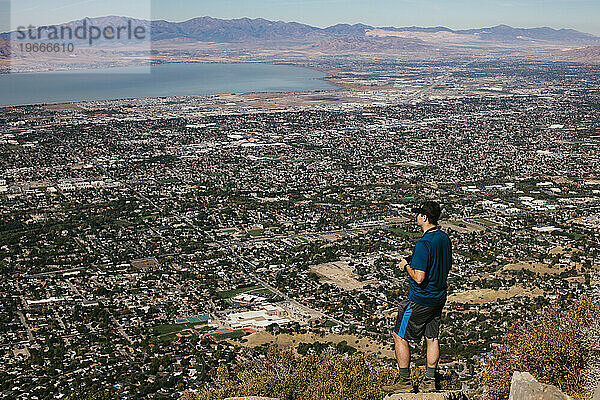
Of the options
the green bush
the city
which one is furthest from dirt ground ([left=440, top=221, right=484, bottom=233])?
the green bush

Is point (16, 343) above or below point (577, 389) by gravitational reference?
below

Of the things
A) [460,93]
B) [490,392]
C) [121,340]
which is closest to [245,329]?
[121,340]

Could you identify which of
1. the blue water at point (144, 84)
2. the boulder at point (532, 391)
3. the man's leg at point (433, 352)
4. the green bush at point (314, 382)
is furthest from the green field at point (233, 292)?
the blue water at point (144, 84)

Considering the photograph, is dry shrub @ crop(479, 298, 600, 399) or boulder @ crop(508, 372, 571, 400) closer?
boulder @ crop(508, 372, 571, 400)

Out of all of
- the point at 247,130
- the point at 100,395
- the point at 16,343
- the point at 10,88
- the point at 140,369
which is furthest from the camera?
the point at 10,88

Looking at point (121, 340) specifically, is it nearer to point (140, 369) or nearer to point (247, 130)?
point (140, 369)

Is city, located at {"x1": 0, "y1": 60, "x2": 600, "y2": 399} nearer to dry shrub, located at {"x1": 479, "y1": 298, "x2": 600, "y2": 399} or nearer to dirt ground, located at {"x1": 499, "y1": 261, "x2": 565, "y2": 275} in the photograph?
dirt ground, located at {"x1": 499, "y1": 261, "x2": 565, "y2": 275}

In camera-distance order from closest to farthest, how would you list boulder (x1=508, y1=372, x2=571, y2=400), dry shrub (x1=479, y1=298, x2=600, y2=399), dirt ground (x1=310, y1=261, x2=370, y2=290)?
boulder (x1=508, y1=372, x2=571, y2=400) < dry shrub (x1=479, y1=298, x2=600, y2=399) < dirt ground (x1=310, y1=261, x2=370, y2=290)

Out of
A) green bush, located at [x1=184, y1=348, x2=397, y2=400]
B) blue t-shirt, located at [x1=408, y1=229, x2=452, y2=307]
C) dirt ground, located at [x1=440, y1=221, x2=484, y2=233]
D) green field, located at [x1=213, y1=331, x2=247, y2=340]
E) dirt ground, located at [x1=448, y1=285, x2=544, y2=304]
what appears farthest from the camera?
dirt ground, located at [x1=440, y1=221, x2=484, y2=233]
